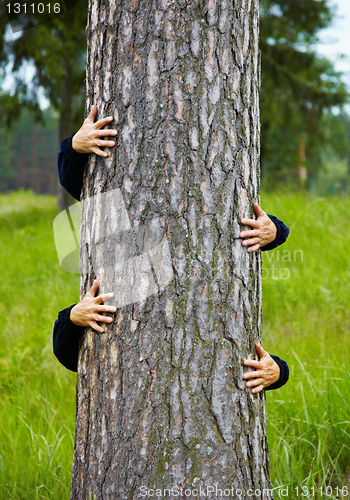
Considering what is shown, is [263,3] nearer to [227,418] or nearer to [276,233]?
[276,233]

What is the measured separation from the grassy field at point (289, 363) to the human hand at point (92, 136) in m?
1.56

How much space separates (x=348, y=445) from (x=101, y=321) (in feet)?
5.15

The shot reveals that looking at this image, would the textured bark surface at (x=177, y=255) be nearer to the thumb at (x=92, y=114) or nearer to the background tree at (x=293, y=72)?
the thumb at (x=92, y=114)

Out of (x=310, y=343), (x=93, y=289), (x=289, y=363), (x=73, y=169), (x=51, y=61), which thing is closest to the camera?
(x=93, y=289)

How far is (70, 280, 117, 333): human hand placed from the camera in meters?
1.38

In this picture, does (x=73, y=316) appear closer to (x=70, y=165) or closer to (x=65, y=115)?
(x=70, y=165)

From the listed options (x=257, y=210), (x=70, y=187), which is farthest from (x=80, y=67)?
(x=257, y=210)

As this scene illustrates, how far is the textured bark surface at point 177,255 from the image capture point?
1313 mm

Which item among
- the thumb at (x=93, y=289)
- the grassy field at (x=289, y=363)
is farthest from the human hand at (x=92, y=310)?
the grassy field at (x=289, y=363)

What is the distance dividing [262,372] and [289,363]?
1290 millimetres

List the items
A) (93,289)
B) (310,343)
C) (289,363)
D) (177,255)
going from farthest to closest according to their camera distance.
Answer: (310,343) < (289,363) < (93,289) < (177,255)

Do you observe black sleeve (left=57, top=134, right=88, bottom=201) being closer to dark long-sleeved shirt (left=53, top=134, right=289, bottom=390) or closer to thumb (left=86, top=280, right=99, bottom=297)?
dark long-sleeved shirt (left=53, top=134, right=289, bottom=390)

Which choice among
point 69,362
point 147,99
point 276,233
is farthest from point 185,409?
point 147,99

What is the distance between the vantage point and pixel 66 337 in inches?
60.6
